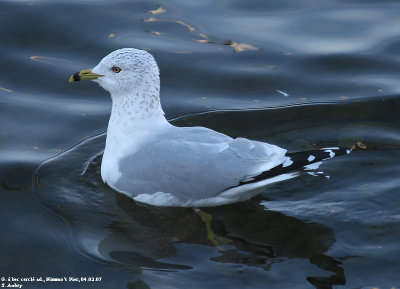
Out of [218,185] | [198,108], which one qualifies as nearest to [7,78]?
[198,108]

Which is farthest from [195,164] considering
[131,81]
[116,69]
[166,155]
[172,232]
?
[116,69]

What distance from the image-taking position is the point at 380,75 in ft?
30.1

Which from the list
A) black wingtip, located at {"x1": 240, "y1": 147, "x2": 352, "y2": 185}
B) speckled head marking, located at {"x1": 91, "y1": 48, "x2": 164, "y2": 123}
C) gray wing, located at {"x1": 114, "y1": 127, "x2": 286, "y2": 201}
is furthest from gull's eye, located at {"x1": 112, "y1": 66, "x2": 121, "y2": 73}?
black wingtip, located at {"x1": 240, "y1": 147, "x2": 352, "y2": 185}

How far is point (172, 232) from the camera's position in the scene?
6.15 metres

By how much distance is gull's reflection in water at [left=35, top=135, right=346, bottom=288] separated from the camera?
5.70 meters

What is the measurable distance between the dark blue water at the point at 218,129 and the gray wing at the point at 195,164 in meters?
0.30

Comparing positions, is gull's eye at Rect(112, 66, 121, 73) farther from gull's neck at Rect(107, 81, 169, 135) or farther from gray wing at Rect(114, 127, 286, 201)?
gray wing at Rect(114, 127, 286, 201)

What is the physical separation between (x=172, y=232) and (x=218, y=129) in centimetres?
206

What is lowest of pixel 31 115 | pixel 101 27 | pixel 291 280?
pixel 291 280

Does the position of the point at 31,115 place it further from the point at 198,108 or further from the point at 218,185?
the point at 218,185

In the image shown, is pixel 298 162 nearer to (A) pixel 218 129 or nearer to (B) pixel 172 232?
(B) pixel 172 232

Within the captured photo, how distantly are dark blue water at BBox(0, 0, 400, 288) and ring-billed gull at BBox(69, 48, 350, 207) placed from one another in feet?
0.83

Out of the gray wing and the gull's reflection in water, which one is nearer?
the gull's reflection in water

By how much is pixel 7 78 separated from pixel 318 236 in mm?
4835
